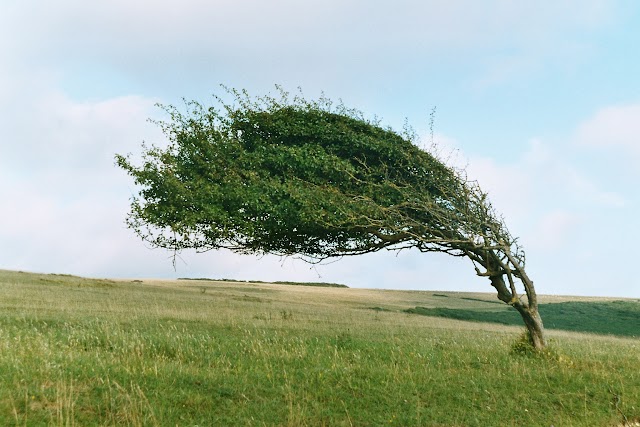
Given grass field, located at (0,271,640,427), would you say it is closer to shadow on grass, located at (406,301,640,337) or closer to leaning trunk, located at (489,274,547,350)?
leaning trunk, located at (489,274,547,350)

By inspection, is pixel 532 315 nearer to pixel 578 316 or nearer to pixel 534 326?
pixel 534 326

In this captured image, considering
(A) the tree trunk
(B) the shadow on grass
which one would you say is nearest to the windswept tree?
(A) the tree trunk

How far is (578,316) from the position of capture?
5188cm

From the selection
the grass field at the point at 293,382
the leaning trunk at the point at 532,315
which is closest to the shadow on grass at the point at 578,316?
the grass field at the point at 293,382

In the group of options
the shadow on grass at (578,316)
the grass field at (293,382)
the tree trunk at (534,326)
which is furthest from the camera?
the shadow on grass at (578,316)

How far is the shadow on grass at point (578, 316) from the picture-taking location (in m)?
45.1

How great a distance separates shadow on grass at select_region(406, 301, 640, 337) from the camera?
45094mm

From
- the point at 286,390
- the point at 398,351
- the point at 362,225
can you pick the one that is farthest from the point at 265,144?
the point at 286,390

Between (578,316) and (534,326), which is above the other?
(534,326)

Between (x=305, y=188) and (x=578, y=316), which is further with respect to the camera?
(x=578, y=316)

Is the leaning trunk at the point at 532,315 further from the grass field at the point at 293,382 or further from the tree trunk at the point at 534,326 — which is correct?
the grass field at the point at 293,382

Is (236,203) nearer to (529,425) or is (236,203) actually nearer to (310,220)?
(310,220)

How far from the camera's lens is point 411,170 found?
2261 cm

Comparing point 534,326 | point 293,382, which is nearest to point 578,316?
point 534,326
